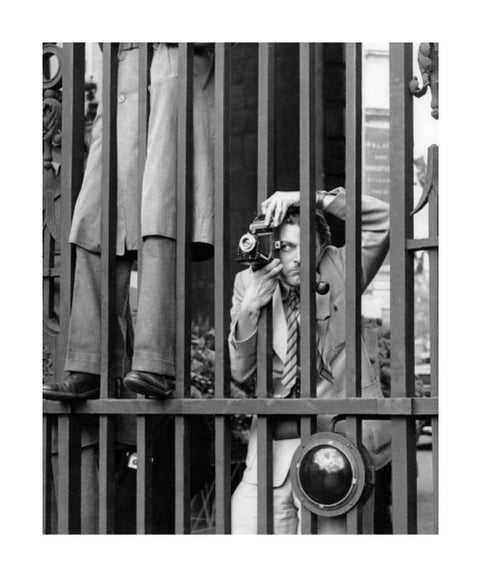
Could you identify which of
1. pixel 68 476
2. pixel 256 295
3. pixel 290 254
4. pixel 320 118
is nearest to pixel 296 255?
pixel 290 254

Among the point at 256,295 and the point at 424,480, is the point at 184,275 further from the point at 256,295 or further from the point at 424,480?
the point at 424,480

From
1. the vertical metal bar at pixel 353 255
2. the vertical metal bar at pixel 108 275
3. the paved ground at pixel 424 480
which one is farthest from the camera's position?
the paved ground at pixel 424 480

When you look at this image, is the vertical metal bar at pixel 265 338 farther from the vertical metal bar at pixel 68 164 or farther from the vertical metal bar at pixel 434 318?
the vertical metal bar at pixel 68 164

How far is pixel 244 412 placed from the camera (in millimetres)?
3746

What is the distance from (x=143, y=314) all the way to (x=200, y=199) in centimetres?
52

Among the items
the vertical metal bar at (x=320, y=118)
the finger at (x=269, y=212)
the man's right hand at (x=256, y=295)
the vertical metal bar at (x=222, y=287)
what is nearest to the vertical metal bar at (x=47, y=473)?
the vertical metal bar at (x=222, y=287)

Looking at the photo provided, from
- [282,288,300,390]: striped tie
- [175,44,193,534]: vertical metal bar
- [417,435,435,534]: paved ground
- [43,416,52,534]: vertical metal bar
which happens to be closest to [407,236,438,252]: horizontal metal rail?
[282,288,300,390]: striped tie

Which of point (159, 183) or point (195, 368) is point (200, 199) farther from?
point (195, 368)

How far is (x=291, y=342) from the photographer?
4020mm

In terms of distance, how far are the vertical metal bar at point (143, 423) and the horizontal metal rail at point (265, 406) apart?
9 cm

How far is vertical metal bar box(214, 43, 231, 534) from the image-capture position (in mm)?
3838

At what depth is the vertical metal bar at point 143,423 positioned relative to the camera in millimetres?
3965

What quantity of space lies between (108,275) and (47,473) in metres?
0.87

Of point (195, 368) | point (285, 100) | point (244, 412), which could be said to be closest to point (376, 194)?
point (285, 100)
